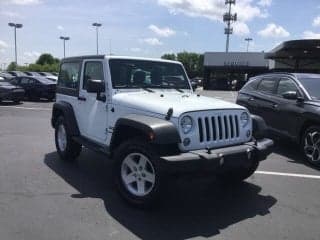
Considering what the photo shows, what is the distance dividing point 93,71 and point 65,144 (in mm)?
1652

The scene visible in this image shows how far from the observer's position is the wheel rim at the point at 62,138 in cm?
725

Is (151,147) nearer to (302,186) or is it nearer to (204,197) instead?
(204,197)

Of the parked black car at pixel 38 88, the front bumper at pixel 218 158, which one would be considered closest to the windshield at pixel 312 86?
the front bumper at pixel 218 158

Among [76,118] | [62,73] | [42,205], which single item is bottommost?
[42,205]

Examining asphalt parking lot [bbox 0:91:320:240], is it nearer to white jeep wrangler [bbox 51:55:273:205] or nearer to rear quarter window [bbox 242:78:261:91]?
white jeep wrangler [bbox 51:55:273:205]

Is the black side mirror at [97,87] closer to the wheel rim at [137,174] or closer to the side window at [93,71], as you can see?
the side window at [93,71]

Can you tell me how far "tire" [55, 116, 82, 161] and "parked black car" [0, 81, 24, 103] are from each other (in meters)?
13.5

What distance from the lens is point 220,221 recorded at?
15.0ft

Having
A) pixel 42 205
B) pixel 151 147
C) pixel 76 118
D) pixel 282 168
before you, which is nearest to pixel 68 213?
pixel 42 205

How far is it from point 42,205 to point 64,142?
2.47 metres

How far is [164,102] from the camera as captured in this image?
16.8ft

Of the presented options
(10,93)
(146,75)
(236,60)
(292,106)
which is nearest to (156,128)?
(146,75)

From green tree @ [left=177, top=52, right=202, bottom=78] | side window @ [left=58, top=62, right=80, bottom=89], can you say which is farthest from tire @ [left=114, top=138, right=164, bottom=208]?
green tree @ [left=177, top=52, right=202, bottom=78]

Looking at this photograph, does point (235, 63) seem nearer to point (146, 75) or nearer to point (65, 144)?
point (65, 144)
